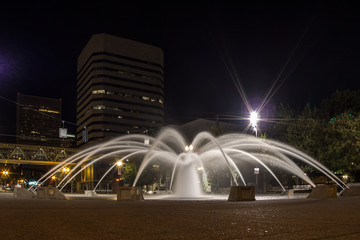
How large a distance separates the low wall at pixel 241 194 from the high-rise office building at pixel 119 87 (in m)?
146

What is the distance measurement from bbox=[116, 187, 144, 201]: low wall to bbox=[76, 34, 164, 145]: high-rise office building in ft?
469

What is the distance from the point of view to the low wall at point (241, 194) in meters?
22.2

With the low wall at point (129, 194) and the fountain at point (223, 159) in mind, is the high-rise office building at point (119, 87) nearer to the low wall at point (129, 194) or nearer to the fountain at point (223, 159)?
the fountain at point (223, 159)

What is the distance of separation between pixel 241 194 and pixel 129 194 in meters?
7.94

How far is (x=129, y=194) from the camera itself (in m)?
25.4

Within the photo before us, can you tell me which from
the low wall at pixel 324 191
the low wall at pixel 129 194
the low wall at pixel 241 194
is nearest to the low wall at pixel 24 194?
the low wall at pixel 129 194

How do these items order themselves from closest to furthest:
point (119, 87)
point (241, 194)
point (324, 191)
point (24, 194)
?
point (241, 194) → point (324, 191) → point (24, 194) → point (119, 87)

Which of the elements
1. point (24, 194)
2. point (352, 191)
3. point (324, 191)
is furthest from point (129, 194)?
point (352, 191)

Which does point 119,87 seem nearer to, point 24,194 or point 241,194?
point 24,194

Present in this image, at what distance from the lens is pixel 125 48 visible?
7239 inches

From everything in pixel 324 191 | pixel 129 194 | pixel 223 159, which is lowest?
pixel 129 194

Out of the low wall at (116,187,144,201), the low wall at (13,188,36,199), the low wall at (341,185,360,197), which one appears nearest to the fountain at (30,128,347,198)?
the low wall at (13,188,36,199)

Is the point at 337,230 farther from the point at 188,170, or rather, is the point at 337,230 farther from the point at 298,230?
the point at 188,170

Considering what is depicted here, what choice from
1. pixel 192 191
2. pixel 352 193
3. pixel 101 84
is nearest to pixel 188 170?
pixel 192 191
